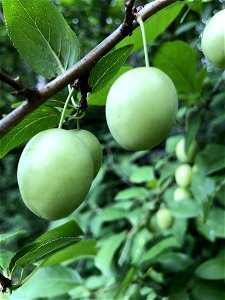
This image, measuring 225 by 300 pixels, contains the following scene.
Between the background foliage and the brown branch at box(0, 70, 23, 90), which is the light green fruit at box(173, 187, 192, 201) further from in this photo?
the brown branch at box(0, 70, 23, 90)

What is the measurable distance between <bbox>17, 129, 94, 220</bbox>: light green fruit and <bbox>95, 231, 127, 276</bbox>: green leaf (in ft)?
3.30

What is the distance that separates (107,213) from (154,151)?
81 centimetres

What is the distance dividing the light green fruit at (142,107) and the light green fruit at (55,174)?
0.06m

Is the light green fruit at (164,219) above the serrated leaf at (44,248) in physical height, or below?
below

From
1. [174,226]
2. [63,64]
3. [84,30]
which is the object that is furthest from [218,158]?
[84,30]

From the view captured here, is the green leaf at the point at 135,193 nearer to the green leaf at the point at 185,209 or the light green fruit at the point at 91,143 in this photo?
the green leaf at the point at 185,209

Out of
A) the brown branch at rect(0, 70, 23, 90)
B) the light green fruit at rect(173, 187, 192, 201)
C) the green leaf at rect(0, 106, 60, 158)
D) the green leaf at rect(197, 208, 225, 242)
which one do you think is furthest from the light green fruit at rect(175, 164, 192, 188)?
the brown branch at rect(0, 70, 23, 90)

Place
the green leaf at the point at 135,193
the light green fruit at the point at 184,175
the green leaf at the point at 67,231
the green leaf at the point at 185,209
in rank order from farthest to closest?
the green leaf at the point at 135,193 < the light green fruit at the point at 184,175 < the green leaf at the point at 185,209 < the green leaf at the point at 67,231

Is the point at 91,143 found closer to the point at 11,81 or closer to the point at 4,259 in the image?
the point at 11,81

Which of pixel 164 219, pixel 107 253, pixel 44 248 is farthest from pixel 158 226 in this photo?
pixel 44 248

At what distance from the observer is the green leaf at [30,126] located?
700mm

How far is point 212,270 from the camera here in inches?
49.4

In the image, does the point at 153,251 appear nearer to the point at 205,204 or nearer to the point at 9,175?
the point at 205,204

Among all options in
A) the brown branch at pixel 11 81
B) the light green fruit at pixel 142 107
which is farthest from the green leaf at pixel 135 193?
the brown branch at pixel 11 81
